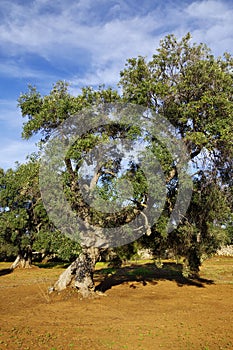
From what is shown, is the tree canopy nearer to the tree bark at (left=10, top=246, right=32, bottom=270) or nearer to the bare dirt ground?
the bare dirt ground

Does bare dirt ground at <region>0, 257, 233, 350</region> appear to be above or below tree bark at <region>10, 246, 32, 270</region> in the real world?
below

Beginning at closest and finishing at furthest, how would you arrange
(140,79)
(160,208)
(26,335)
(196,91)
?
(26,335) < (160,208) < (196,91) < (140,79)

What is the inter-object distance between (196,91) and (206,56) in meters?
2.46

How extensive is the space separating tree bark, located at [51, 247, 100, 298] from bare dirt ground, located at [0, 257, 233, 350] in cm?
53

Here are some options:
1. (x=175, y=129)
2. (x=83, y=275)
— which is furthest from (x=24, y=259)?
(x=175, y=129)

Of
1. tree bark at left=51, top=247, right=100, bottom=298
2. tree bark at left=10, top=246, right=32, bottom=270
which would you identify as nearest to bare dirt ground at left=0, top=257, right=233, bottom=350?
tree bark at left=51, top=247, right=100, bottom=298

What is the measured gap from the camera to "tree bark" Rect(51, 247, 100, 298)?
670 inches

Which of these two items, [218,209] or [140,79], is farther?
[140,79]

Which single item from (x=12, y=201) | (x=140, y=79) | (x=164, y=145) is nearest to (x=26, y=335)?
(x=164, y=145)

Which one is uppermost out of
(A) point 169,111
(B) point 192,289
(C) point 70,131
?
(A) point 169,111

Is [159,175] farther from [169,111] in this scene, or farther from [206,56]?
[206,56]

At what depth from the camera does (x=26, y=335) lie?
10391 millimetres

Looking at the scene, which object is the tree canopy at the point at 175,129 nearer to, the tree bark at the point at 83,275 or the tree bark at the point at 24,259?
the tree bark at the point at 83,275

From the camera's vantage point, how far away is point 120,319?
1280 cm
